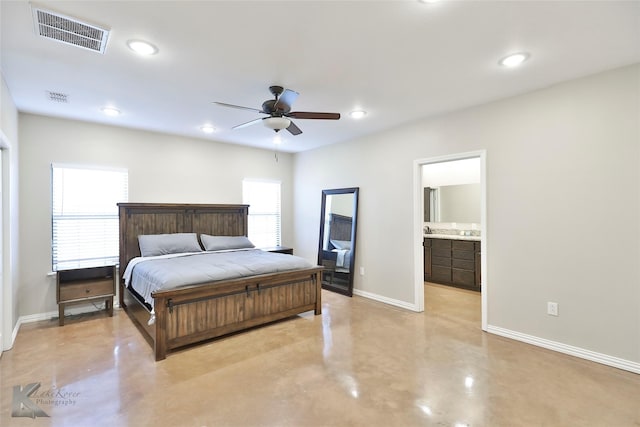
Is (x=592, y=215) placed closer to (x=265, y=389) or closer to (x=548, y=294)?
(x=548, y=294)

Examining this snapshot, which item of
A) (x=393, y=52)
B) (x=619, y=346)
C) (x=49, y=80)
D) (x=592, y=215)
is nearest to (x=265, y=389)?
(x=393, y=52)

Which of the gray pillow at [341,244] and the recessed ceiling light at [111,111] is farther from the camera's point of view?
the gray pillow at [341,244]

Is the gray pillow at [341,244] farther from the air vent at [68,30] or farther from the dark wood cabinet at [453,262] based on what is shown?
the air vent at [68,30]

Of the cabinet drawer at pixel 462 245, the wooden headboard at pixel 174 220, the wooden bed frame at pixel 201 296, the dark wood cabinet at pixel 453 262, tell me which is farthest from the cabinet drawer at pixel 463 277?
the wooden headboard at pixel 174 220

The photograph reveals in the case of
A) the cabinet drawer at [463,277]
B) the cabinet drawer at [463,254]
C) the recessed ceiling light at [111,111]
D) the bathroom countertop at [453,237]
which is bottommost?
the cabinet drawer at [463,277]

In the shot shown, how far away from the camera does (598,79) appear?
2.80 m

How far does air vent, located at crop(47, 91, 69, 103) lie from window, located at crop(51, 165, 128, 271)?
1079 mm

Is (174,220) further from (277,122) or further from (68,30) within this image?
(68,30)

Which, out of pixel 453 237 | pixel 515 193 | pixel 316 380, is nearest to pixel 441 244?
pixel 453 237

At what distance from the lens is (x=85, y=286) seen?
3.88 meters

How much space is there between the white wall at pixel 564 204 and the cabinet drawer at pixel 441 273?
2.24 metres

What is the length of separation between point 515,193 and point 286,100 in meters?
2.59

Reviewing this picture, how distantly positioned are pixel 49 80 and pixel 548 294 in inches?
208

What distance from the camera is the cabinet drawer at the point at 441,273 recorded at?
5.71 meters
